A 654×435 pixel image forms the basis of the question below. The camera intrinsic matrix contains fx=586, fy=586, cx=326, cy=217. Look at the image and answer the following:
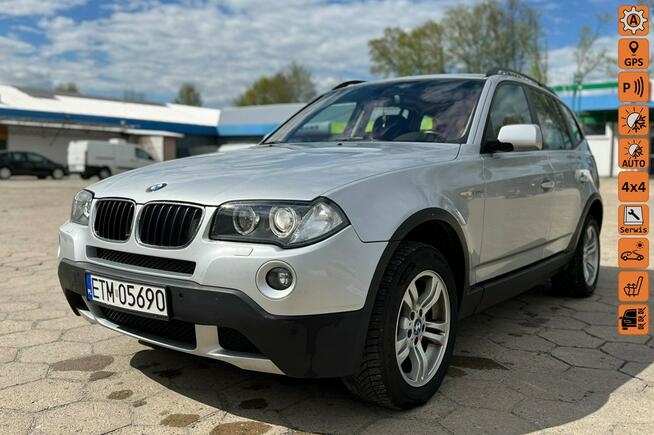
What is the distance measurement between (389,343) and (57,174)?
98.2 feet

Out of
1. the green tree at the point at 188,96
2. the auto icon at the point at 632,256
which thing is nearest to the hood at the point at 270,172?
the auto icon at the point at 632,256

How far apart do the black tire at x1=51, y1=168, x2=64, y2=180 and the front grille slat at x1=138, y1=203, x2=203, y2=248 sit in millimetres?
29099

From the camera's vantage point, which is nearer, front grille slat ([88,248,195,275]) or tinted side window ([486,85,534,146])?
front grille slat ([88,248,195,275])

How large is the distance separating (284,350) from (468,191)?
1.35 metres

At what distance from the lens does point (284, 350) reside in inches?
86.8

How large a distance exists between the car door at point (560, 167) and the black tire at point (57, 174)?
28362 mm

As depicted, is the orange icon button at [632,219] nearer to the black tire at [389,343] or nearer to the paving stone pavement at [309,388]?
the paving stone pavement at [309,388]

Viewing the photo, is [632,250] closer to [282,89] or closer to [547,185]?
[547,185]

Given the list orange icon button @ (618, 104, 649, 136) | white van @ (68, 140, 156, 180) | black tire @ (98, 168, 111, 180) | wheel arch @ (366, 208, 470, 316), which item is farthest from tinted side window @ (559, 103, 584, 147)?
black tire @ (98, 168, 111, 180)

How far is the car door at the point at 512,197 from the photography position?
10.6 ft

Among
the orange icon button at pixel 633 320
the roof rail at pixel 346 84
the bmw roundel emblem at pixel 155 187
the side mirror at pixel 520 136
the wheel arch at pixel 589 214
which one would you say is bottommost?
the orange icon button at pixel 633 320

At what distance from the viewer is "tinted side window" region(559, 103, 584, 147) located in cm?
489

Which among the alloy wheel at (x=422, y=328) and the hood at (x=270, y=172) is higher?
the hood at (x=270, y=172)

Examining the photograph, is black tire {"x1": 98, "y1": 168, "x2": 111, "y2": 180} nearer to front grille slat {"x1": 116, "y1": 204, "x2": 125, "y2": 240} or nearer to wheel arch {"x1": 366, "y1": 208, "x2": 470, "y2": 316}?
front grille slat {"x1": 116, "y1": 204, "x2": 125, "y2": 240}
